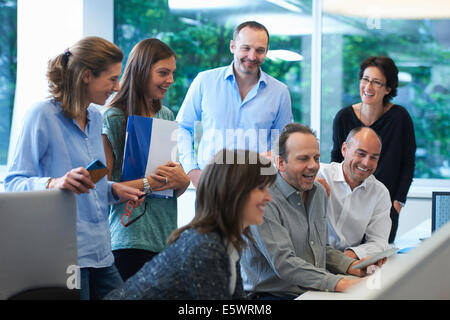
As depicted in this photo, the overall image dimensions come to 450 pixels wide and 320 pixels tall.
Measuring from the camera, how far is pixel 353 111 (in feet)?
10.4

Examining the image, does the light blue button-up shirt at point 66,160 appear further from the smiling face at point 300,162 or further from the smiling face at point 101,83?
the smiling face at point 300,162

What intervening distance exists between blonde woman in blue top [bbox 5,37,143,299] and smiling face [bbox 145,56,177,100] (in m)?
0.30

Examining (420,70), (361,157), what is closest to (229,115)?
(361,157)

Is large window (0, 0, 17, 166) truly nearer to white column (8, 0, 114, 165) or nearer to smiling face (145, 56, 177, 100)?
white column (8, 0, 114, 165)

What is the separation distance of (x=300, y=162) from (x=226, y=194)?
68 cm

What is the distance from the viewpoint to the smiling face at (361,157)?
7.89ft

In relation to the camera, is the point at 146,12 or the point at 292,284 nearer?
the point at 292,284

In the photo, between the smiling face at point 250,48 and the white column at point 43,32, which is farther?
the white column at point 43,32

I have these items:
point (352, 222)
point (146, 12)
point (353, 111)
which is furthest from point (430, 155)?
point (146, 12)

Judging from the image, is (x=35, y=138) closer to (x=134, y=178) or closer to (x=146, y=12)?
(x=134, y=178)

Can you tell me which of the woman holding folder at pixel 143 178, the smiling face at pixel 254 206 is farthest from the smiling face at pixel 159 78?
the smiling face at pixel 254 206

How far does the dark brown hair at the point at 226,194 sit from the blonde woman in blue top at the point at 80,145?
1.15ft

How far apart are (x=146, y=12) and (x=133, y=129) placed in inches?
131

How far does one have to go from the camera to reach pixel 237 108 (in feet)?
9.25
